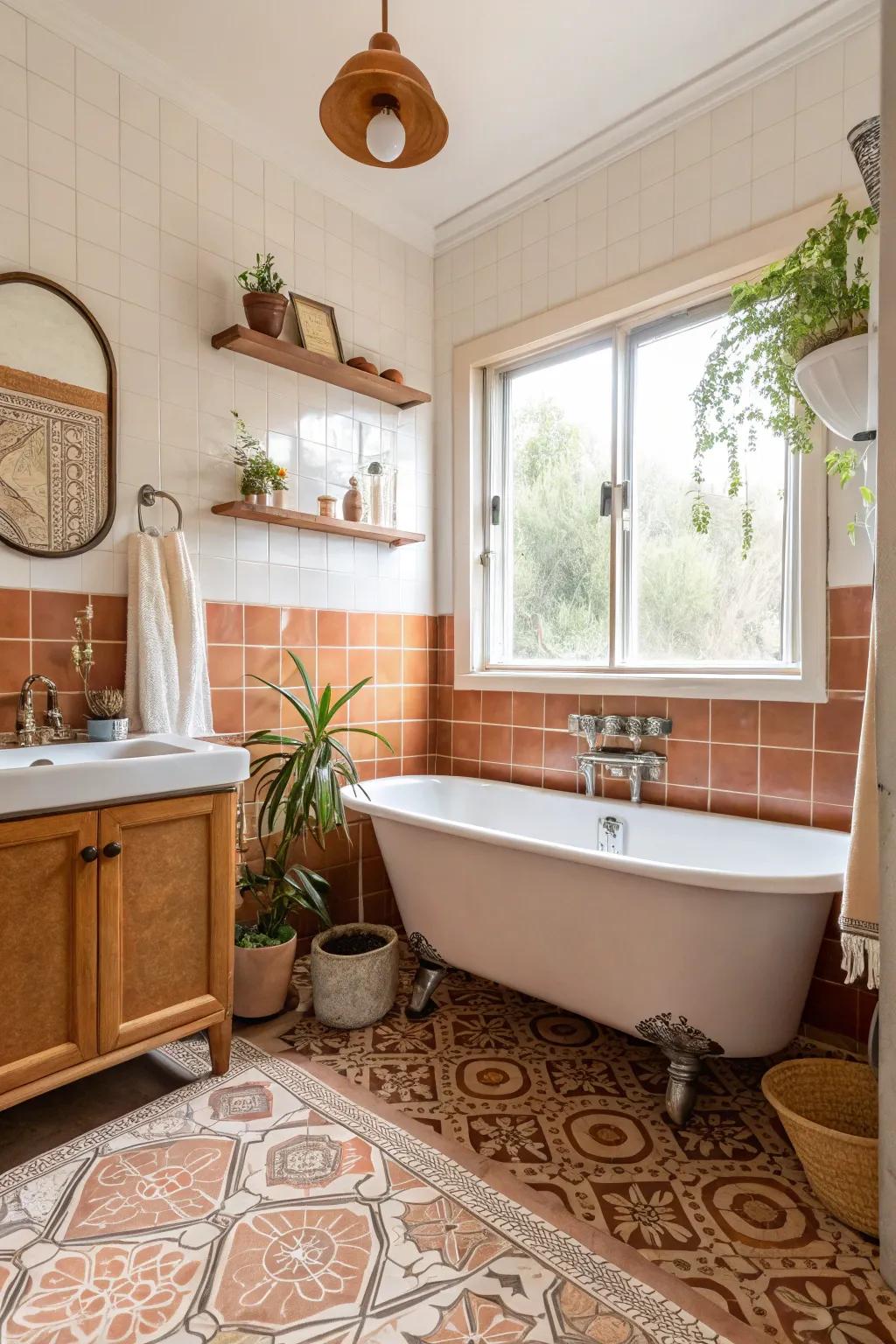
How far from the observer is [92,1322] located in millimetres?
1248

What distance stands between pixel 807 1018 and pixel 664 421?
1.98m

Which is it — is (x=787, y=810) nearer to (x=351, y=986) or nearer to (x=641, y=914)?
(x=641, y=914)

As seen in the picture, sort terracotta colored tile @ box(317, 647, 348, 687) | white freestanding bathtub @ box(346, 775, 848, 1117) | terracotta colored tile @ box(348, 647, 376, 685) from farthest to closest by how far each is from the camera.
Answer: terracotta colored tile @ box(348, 647, 376, 685) → terracotta colored tile @ box(317, 647, 348, 687) → white freestanding bathtub @ box(346, 775, 848, 1117)

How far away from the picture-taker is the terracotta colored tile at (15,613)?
2018 millimetres

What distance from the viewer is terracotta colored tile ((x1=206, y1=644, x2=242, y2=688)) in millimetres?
2490

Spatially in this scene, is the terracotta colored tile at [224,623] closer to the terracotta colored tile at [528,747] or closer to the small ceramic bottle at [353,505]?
the small ceramic bottle at [353,505]

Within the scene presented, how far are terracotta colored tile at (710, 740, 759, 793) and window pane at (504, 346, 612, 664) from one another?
0.61 metres

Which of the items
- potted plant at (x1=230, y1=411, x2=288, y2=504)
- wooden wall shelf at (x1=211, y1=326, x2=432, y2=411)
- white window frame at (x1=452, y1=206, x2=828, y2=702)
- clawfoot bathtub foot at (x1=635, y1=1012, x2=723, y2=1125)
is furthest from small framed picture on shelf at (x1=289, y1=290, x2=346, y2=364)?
clawfoot bathtub foot at (x1=635, y1=1012, x2=723, y2=1125)

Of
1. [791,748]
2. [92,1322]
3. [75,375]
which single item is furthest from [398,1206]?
[75,375]

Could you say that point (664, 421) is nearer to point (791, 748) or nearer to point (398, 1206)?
point (791, 748)

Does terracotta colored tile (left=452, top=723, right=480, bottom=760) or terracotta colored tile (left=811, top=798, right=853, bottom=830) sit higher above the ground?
terracotta colored tile (left=452, top=723, right=480, bottom=760)

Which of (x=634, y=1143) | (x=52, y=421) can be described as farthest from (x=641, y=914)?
(x=52, y=421)

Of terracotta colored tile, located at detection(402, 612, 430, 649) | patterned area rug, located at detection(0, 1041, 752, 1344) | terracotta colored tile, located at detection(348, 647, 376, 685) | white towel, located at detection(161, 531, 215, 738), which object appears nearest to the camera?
patterned area rug, located at detection(0, 1041, 752, 1344)

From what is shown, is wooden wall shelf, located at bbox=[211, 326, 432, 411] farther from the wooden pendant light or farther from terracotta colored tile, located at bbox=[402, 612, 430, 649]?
terracotta colored tile, located at bbox=[402, 612, 430, 649]
